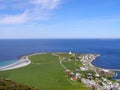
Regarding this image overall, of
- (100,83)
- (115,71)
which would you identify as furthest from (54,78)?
(115,71)

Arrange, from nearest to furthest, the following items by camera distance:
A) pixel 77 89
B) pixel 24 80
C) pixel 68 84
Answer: pixel 77 89
pixel 68 84
pixel 24 80

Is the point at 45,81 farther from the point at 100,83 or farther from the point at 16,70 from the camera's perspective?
the point at 16,70

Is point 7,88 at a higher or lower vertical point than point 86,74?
higher

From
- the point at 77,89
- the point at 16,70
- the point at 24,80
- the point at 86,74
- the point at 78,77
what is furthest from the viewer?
the point at 16,70

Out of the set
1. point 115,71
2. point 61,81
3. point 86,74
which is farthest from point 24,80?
point 115,71

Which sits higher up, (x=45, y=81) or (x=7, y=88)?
(x=7, y=88)

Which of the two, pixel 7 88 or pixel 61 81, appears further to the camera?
pixel 61 81

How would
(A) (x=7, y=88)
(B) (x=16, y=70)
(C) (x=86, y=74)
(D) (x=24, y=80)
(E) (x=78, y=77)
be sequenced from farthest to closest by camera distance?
1. (B) (x=16, y=70)
2. (C) (x=86, y=74)
3. (E) (x=78, y=77)
4. (D) (x=24, y=80)
5. (A) (x=7, y=88)

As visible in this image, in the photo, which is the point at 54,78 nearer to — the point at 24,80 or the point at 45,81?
the point at 45,81

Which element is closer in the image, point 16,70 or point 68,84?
point 68,84
